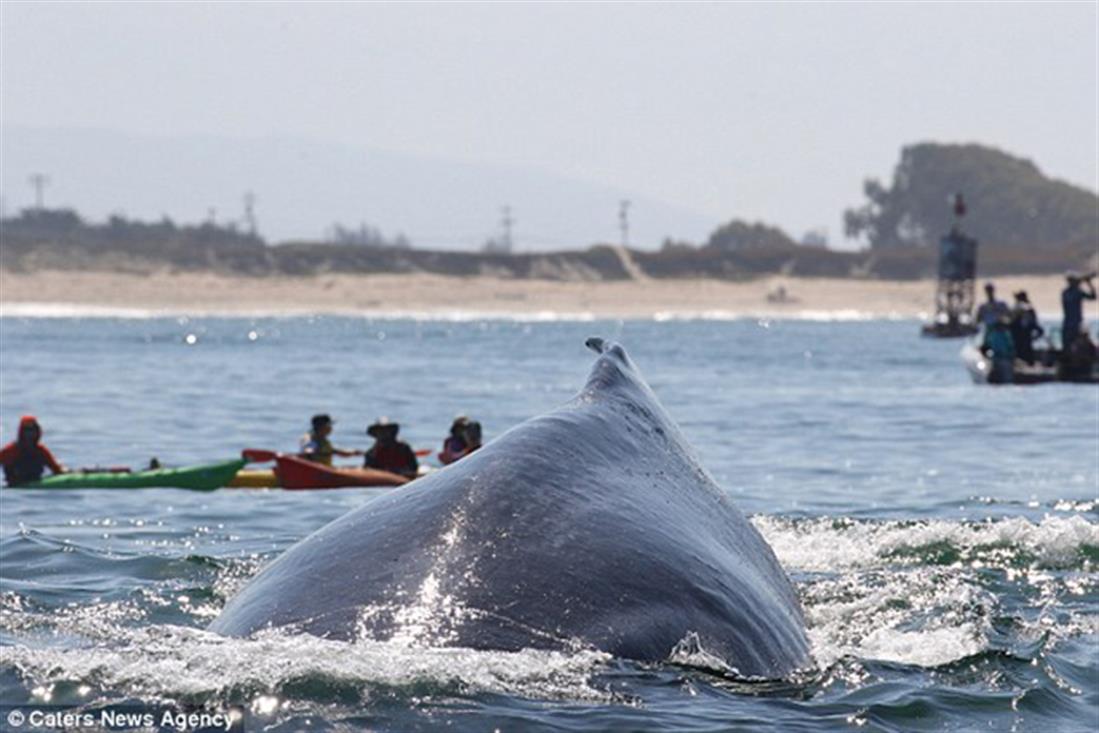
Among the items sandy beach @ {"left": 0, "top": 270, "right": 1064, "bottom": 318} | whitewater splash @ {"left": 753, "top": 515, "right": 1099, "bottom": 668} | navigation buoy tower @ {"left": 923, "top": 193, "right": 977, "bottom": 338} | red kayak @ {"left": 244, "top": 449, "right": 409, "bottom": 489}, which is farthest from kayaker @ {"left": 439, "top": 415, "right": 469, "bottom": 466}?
sandy beach @ {"left": 0, "top": 270, "right": 1064, "bottom": 318}

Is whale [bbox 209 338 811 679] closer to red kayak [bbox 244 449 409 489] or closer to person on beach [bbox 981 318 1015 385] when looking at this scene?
red kayak [bbox 244 449 409 489]

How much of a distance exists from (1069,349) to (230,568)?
28964 mm

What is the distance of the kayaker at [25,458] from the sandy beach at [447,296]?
3885 inches

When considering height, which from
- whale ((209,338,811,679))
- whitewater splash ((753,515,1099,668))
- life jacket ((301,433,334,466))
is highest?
whale ((209,338,811,679))

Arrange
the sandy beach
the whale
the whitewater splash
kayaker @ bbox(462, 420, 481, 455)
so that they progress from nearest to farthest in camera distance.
Result: the whale → the whitewater splash → kayaker @ bbox(462, 420, 481, 455) → the sandy beach

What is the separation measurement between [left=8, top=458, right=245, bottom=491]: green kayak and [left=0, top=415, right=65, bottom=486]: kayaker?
0.14 meters

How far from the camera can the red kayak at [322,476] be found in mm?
19672

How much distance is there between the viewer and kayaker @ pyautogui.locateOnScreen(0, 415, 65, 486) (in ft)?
64.7

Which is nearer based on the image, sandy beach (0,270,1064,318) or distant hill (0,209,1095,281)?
sandy beach (0,270,1064,318)

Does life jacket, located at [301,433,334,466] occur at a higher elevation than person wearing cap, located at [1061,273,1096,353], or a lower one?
lower

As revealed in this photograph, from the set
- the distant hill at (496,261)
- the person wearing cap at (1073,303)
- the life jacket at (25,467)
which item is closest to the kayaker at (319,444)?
the life jacket at (25,467)

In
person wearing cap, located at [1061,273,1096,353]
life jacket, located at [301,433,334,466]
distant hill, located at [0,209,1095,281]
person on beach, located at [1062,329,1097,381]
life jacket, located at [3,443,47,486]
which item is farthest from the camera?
distant hill, located at [0,209,1095,281]

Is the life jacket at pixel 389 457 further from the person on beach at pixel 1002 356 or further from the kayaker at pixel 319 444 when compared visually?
the person on beach at pixel 1002 356

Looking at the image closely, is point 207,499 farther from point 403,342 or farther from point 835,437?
point 403,342
